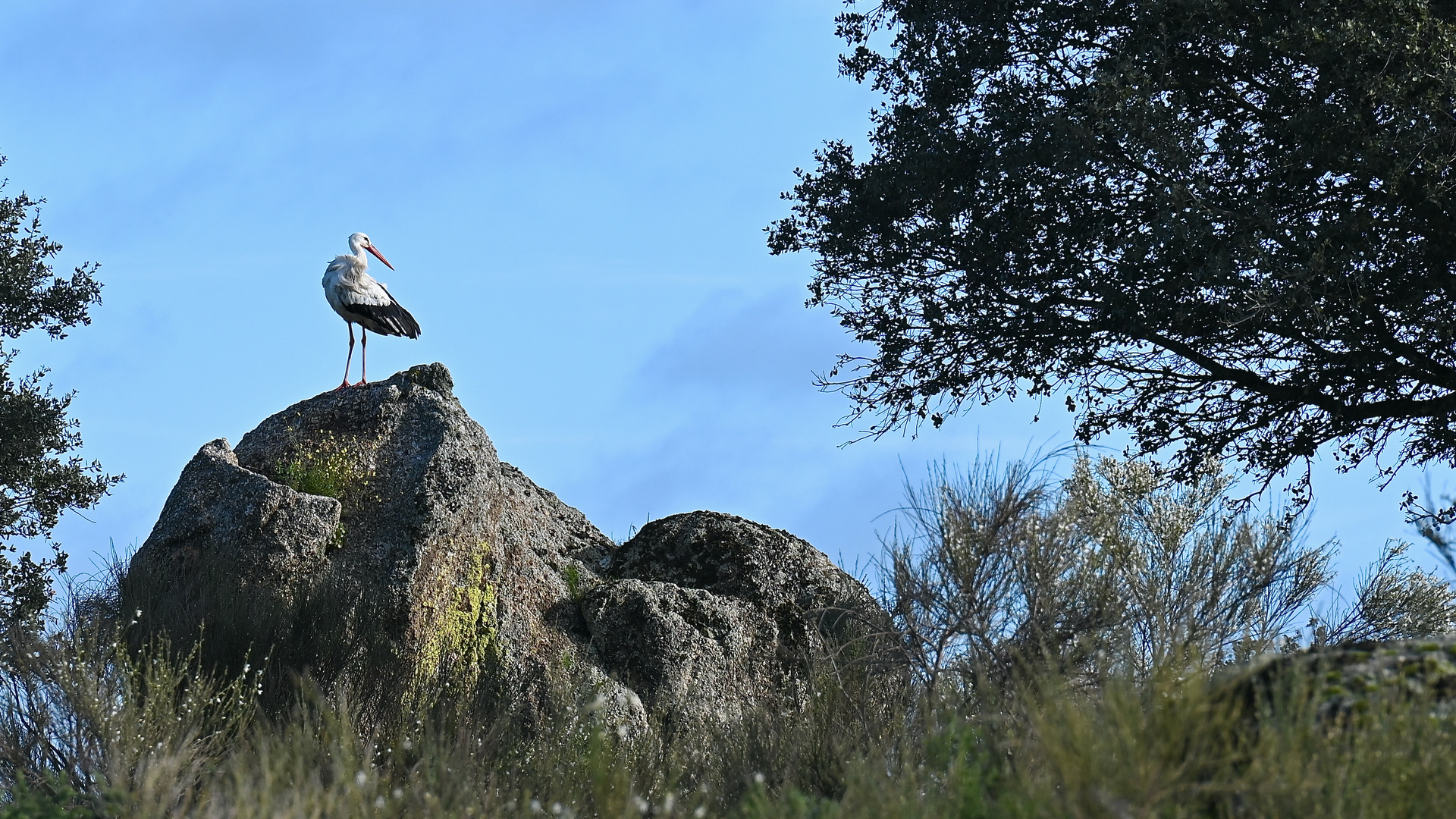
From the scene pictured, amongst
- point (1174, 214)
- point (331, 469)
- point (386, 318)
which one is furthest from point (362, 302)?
point (1174, 214)

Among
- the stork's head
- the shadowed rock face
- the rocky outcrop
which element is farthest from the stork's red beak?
the rocky outcrop

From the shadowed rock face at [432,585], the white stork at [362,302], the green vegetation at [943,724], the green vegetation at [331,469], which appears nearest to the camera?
the green vegetation at [943,724]

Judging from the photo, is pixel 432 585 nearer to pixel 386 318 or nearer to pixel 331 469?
pixel 331 469

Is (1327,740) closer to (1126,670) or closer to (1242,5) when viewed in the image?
(1126,670)

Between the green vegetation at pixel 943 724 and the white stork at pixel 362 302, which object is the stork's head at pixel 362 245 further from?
the green vegetation at pixel 943 724

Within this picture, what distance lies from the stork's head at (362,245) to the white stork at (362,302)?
3.31 feet

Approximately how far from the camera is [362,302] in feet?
40.6

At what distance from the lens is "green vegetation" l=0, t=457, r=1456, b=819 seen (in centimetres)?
436

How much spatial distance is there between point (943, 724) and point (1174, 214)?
4.84 metres

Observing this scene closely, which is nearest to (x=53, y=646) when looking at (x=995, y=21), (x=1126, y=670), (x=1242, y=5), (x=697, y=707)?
(x=697, y=707)

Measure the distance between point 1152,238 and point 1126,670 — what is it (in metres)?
5.04

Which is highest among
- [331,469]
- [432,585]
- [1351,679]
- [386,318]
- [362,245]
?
[362,245]

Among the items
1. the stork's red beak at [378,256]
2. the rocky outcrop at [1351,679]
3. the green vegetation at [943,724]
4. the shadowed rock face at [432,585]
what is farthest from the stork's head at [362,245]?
the rocky outcrop at [1351,679]

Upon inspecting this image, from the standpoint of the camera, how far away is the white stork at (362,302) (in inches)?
487
